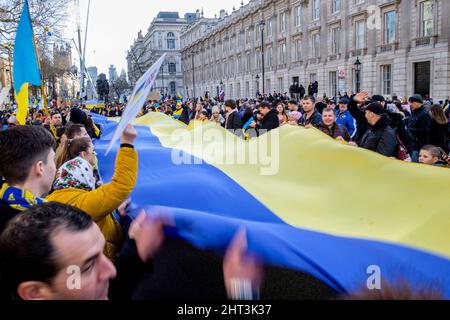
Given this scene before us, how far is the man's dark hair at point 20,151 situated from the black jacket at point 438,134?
729 centimetres

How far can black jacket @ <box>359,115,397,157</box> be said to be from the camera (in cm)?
516

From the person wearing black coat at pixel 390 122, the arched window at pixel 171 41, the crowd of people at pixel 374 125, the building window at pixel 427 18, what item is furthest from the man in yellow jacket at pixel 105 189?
the arched window at pixel 171 41

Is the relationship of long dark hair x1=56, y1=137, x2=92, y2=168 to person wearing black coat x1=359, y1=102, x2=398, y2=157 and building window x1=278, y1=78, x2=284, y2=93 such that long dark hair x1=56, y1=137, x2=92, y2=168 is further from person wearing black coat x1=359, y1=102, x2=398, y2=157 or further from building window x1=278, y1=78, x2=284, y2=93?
building window x1=278, y1=78, x2=284, y2=93

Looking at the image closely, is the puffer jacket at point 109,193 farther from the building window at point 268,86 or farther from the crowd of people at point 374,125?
the building window at point 268,86

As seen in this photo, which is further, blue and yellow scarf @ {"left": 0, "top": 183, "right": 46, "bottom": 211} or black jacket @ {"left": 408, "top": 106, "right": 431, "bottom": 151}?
black jacket @ {"left": 408, "top": 106, "right": 431, "bottom": 151}

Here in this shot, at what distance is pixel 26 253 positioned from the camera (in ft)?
4.62

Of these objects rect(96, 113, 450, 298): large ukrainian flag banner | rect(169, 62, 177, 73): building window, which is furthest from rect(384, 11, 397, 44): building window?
rect(169, 62, 177, 73): building window

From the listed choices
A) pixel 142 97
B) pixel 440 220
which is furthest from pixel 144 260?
pixel 440 220

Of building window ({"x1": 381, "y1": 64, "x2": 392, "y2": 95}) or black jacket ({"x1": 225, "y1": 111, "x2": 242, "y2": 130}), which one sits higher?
building window ({"x1": 381, "y1": 64, "x2": 392, "y2": 95})

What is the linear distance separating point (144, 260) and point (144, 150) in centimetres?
358

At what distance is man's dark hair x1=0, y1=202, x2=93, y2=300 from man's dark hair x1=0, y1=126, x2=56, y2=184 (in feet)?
2.87

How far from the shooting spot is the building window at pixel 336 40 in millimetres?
36562
